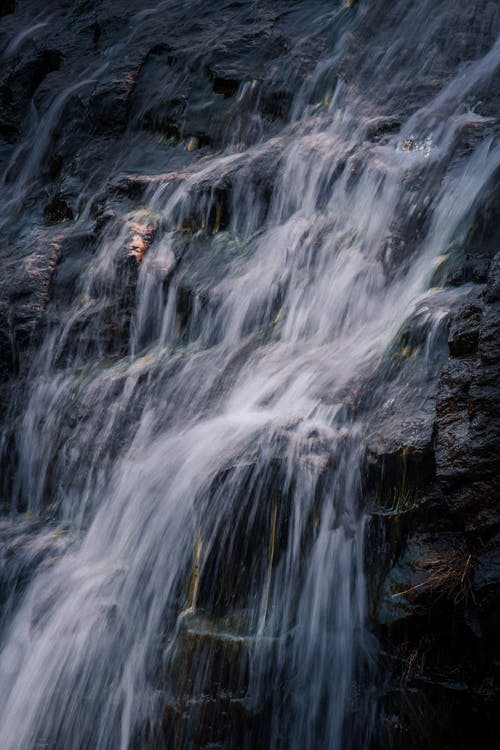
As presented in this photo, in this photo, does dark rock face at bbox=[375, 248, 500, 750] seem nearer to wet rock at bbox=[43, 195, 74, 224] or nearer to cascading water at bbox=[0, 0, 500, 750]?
cascading water at bbox=[0, 0, 500, 750]

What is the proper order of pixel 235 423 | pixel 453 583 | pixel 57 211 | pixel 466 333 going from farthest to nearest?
pixel 57 211 → pixel 235 423 → pixel 466 333 → pixel 453 583

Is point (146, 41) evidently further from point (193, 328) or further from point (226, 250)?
point (193, 328)

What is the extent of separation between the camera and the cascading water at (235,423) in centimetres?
385

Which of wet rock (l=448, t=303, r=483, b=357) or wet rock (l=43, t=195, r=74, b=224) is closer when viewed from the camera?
wet rock (l=448, t=303, r=483, b=357)

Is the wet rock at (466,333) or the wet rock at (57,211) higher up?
the wet rock at (466,333)

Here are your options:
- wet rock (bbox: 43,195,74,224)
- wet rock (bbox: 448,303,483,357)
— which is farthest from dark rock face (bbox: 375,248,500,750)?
wet rock (bbox: 43,195,74,224)

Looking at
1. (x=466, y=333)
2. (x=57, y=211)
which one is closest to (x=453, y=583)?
(x=466, y=333)

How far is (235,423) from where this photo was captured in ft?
16.3

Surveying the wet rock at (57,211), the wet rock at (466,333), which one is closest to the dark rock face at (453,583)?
the wet rock at (466,333)

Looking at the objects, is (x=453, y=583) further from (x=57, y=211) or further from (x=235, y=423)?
(x=57, y=211)

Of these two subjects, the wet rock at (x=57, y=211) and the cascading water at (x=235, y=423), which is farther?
the wet rock at (x=57, y=211)

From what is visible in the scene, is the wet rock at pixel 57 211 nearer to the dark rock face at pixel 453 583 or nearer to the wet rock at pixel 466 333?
the wet rock at pixel 466 333

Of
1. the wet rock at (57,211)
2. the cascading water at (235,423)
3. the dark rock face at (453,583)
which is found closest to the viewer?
the dark rock face at (453,583)

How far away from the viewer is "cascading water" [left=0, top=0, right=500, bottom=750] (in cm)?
385
